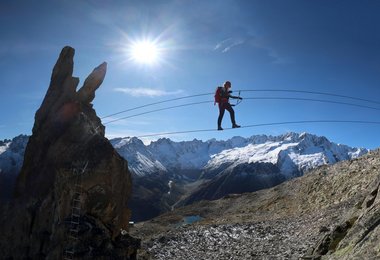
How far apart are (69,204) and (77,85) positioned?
1674cm

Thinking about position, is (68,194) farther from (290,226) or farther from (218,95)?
(290,226)

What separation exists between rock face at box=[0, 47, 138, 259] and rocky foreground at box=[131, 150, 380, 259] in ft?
30.9

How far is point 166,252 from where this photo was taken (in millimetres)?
44875

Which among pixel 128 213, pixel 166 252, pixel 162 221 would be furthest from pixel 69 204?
pixel 162 221

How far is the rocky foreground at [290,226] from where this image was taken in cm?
1714

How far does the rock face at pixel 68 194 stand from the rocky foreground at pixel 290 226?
9413 millimetres

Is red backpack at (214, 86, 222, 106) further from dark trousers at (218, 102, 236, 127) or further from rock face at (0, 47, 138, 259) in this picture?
rock face at (0, 47, 138, 259)

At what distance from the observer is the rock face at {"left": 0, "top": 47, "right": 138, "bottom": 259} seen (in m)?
32.9

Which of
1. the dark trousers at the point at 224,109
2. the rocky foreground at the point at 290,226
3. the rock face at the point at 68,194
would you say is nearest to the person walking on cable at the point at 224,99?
the dark trousers at the point at 224,109

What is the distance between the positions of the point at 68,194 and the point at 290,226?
26424 millimetres

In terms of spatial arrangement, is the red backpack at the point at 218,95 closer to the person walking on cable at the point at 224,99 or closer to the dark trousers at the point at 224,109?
the person walking on cable at the point at 224,99

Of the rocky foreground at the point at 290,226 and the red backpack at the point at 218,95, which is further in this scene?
the red backpack at the point at 218,95

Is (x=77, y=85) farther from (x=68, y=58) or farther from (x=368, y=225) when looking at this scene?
(x=368, y=225)

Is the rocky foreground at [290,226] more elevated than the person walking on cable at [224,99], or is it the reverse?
the person walking on cable at [224,99]
